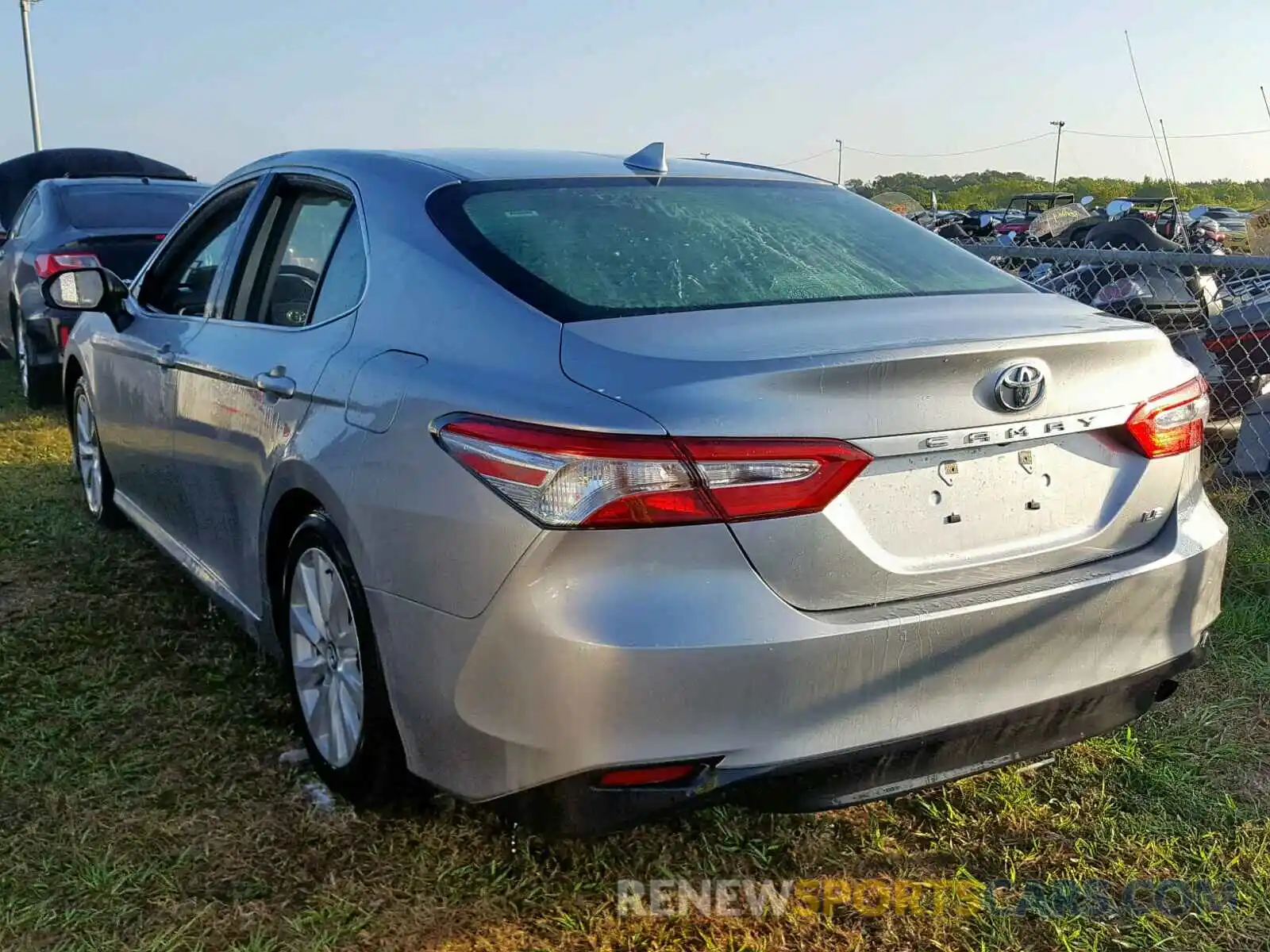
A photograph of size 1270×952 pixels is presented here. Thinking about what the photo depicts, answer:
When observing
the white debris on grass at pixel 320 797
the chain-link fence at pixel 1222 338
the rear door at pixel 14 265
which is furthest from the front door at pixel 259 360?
the rear door at pixel 14 265

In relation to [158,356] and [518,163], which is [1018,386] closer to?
[518,163]

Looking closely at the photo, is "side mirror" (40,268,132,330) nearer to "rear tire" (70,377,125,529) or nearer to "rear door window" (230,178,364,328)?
"rear tire" (70,377,125,529)

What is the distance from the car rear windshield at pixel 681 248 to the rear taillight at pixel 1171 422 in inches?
18.6

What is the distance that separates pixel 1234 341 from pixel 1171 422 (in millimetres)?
3035

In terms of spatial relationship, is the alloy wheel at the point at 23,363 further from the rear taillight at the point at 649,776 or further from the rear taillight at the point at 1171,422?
the rear taillight at the point at 1171,422

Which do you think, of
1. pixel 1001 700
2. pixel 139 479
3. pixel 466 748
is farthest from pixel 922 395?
pixel 139 479

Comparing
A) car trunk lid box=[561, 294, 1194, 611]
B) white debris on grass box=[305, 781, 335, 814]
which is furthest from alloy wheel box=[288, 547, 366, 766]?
car trunk lid box=[561, 294, 1194, 611]

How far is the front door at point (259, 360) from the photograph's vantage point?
2.62m

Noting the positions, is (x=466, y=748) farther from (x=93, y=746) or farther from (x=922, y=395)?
(x=93, y=746)

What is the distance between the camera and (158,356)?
3.51 metres

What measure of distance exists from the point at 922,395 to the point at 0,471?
206 inches

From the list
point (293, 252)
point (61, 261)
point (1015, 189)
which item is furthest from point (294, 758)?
point (1015, 189)

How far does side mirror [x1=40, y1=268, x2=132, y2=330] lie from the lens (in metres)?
3.80

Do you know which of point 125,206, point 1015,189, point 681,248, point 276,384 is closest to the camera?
point 681,248
